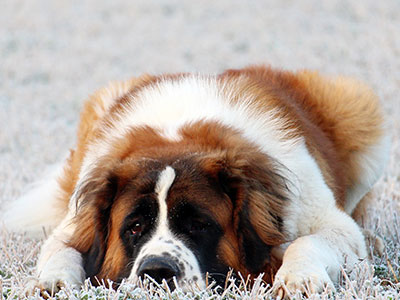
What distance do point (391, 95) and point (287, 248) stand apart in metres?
6.17

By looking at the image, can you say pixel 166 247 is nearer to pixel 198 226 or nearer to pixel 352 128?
pixel 198 226

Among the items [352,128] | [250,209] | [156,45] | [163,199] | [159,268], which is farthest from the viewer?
[156,45]

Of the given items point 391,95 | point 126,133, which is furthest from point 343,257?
point 391,95

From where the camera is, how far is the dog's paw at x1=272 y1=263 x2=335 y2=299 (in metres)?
2.93

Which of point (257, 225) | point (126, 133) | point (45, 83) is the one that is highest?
point (126, 133)

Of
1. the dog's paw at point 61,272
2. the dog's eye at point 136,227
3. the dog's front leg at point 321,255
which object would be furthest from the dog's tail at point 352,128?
the dog's paw at point 61,272

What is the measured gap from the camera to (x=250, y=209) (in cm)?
323

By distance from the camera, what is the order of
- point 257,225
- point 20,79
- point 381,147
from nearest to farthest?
point 257,225
point 381,147
point 20,79

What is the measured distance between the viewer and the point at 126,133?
3676mm

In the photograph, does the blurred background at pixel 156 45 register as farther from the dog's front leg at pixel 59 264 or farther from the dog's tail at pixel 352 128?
the dog's front leg at pixel 59 264

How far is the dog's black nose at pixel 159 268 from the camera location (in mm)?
2930

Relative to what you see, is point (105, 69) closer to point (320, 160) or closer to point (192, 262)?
point (320, 160)

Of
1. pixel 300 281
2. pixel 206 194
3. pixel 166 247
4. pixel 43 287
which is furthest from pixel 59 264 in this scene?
pixel 300 281

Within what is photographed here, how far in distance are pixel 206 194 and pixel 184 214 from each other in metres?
0.14
